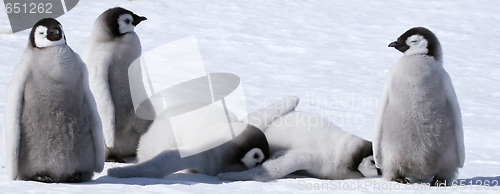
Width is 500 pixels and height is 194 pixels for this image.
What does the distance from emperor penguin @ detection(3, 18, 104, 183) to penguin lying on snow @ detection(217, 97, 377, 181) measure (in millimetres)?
853

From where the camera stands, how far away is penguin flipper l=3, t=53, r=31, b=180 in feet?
8.55

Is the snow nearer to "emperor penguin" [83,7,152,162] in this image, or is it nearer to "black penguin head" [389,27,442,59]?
"emperor penguin" [83,7,152,162]

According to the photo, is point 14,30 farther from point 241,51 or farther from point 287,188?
point 287,188

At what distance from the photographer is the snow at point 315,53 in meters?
3.06

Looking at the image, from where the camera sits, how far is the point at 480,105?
6180 millimetres

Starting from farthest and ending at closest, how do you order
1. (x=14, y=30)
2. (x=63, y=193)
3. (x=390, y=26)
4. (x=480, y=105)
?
(x=390, y=26), (x=14, y=30), (x=480, y=105), (x=63, y=193)

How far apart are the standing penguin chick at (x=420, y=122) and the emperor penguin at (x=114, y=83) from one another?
1529 millimetres

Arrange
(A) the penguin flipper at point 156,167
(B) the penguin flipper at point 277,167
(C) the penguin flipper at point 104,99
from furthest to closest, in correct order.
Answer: (C) the penguin flipper at point 104,99 → (B) the penguin flipper at point 277,167 → (A) the penguin flipper at point 156,167

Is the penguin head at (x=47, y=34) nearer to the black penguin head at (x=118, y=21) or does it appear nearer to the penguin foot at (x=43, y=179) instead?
the penguin foot at (x=43, y=179)

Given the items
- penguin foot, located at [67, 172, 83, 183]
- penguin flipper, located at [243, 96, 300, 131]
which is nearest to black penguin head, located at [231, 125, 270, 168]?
penguin flipper, located at [243, 96, 300, 131]

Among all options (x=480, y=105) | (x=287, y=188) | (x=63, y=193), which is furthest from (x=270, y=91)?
(x=63, y=193)

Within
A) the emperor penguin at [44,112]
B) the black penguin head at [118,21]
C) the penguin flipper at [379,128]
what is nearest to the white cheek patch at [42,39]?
the emperor penguin at [44,112]

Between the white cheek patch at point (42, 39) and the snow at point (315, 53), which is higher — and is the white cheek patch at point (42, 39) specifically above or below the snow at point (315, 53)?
above

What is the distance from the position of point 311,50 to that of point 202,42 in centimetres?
180
